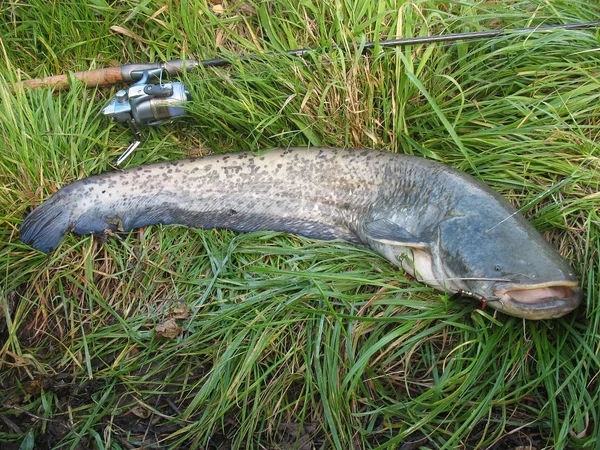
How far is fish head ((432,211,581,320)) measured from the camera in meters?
2.57

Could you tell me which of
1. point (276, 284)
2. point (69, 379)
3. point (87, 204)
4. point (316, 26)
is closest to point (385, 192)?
point (276, 284)

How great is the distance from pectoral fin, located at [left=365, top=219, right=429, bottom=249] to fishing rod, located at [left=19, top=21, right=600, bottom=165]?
1004 mm

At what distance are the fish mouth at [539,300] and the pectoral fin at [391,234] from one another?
1.57ft

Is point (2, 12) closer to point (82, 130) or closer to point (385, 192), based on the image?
point (82, 130)

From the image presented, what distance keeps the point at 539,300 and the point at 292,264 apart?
1226 mm

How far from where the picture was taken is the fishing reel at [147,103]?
3.49 meters

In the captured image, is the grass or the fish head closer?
the fish head

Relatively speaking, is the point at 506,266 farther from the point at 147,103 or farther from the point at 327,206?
the point at 147,103

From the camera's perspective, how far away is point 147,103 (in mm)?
3498

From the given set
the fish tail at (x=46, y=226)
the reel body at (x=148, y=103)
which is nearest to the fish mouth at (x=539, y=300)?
the reel body at (x=148, y=103)

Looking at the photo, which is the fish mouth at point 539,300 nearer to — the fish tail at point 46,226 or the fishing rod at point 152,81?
the fishing rod at point 152,81

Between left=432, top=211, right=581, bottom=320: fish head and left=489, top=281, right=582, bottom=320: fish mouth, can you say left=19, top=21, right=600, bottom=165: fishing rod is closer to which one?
left=432, top=211, right=581, bottom=320: fish head

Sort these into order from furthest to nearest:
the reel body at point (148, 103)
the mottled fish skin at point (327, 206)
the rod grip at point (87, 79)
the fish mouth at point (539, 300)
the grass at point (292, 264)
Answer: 1. the rod grip at point (87, 79)
2. the reel body at point (148, 103)
3. the mottled fish skin at point (327, 206)
4. the grass at point (292, 264)
5. the fish mouth at point (539, 300)

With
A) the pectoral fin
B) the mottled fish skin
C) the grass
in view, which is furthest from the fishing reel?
the pectoral fin
